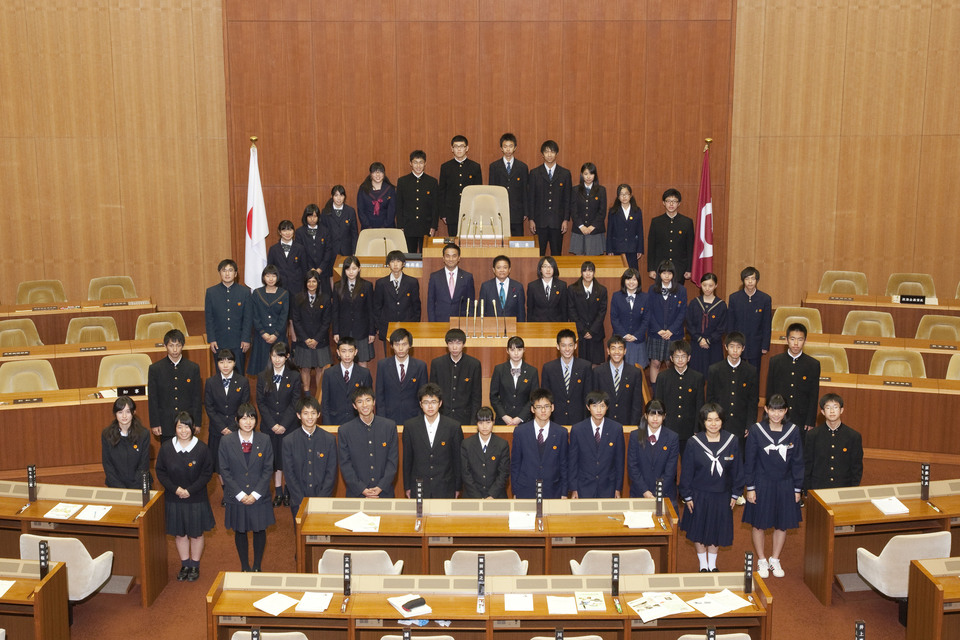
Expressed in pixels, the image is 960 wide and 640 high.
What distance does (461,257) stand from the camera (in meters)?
10.6

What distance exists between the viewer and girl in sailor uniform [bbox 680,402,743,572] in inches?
301

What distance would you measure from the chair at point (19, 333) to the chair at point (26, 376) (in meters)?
0.93

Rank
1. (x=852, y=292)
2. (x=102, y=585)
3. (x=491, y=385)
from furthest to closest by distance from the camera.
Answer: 1. (x=852, y=292)
2. (x=491, y=385)
3. (x=102, y=585)

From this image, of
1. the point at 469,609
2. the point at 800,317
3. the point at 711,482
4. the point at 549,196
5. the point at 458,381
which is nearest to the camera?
the point at 469,609

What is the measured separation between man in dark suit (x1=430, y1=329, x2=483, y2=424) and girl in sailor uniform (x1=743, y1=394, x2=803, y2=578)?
2223mm

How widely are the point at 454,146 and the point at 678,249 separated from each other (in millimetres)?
2732

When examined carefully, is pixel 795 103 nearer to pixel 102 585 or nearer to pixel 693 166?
pixel 693 166

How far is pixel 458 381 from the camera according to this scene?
8.67 metres

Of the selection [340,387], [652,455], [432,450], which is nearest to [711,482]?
[652,455]

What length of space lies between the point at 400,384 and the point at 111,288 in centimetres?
536

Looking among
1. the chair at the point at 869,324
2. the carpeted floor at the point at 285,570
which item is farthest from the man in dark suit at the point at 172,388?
the chair at the point at 869,324

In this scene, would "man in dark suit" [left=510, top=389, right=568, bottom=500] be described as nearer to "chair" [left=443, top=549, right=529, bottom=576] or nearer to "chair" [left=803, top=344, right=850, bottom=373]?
"chair" [left=443, top=549, right=529, bottom=576]

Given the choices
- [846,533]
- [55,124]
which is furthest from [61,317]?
[846,533]

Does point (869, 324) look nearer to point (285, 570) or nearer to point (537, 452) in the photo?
point (537, 452)
